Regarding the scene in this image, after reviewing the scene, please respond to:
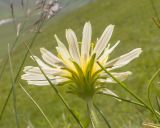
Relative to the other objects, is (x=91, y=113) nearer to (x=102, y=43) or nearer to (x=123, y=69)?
(x=102, y=43)

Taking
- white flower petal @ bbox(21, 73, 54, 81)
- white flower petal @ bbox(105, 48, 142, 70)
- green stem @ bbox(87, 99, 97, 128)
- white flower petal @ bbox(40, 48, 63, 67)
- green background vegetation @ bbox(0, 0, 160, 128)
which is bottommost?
green background vegetation @ bbox(0, 0, 160, 128)

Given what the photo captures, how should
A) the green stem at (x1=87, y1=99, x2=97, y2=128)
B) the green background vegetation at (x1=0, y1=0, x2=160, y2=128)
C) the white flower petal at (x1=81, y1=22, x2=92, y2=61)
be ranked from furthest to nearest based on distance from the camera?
the green background vegetation at (x1=0, y1=0, x2=160, y2=128) < the white flower petal at (x1=81, y1=22, x2=92, y2=61) < the green stem at (x1=87, y1=99, x2=97, y2=128)

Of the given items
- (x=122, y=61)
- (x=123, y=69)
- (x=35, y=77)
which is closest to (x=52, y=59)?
(x=35, y=77)

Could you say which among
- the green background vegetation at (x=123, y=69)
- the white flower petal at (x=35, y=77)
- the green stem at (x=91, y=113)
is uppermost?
the white flower petal at (x=35, y=77)

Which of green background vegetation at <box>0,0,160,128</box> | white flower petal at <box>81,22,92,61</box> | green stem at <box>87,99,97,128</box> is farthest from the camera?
green background vegetation at <box>0,0,160,128</box>

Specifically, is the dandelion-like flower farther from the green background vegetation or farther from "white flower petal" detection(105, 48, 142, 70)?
the green background vegetation

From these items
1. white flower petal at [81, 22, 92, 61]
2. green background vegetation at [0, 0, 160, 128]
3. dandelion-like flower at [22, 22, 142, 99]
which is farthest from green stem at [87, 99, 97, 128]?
green background vegetation at [0, 0, 160, 128]

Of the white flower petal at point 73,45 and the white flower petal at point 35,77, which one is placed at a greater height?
the white flower petal at point 73,45

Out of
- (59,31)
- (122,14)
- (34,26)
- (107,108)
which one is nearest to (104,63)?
(34,26)

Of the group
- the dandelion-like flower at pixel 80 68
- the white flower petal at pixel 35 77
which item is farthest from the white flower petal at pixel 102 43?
the white flower petal at pixel 35 77

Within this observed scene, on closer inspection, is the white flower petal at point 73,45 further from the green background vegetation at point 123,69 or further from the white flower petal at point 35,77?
the green background vegetation at point 123,69

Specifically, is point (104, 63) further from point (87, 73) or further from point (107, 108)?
point (107, 108)

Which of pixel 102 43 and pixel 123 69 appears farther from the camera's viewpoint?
pixel 123 69
